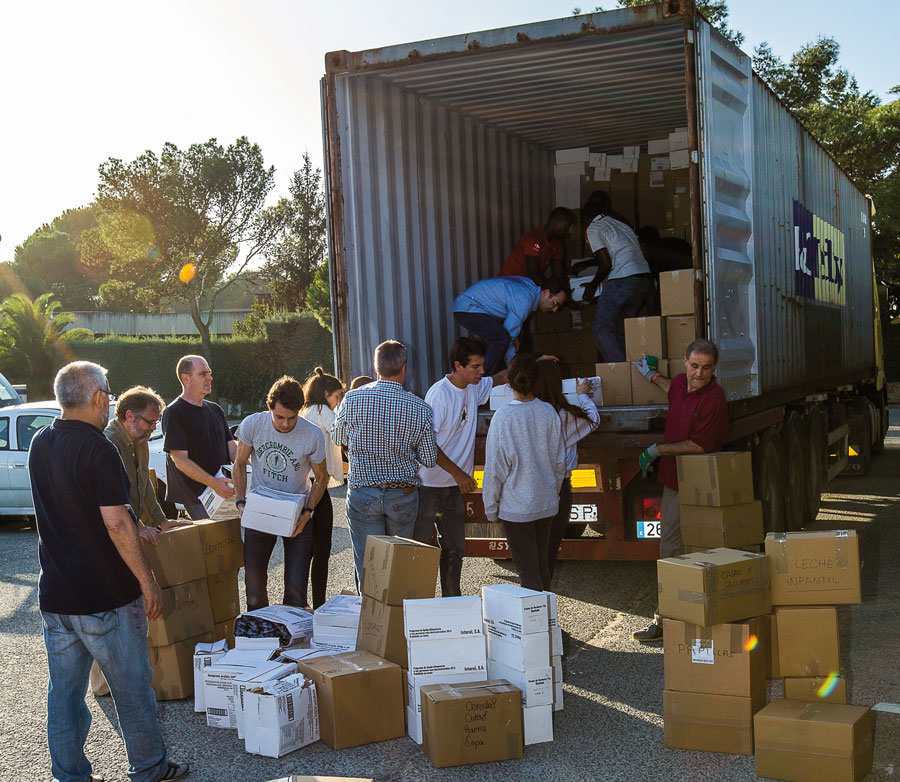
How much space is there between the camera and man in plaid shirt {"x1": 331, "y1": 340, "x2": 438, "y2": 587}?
5.37 m

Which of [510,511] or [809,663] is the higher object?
[510,511]

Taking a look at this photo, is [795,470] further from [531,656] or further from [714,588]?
[531,656]

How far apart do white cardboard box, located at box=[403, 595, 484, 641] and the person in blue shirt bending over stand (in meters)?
3.20

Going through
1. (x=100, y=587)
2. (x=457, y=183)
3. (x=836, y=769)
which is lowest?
(x=836, y=769)

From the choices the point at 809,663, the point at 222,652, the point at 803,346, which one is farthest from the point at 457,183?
the point at 809,663

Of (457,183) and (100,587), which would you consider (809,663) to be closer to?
(100,587)

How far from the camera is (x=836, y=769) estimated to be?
3795 mm

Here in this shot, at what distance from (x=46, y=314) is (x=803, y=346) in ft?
87.0

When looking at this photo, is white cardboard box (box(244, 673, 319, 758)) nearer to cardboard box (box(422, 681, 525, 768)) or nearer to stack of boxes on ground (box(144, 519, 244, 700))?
cardboard box (box(422, 681, 525, 768))

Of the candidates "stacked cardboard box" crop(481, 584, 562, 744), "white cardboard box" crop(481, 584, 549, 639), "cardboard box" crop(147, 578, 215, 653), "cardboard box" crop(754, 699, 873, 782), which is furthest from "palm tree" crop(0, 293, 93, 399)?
"cardboard box" crop(754, 699, 873, 782)

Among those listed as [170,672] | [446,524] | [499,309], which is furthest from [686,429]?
[170,672]

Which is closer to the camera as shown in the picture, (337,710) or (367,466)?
(337,710)

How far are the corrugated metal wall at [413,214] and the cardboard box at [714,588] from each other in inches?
132

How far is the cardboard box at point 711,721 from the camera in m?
4.15
